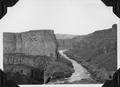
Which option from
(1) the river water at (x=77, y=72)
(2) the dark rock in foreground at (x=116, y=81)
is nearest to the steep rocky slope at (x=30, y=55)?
(1) the river water at (x=77, y=72)

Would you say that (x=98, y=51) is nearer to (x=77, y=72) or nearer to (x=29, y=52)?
(x=77, y=72)

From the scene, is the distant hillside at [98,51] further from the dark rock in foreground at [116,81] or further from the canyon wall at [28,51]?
the dark rock in foreground at [116,81]

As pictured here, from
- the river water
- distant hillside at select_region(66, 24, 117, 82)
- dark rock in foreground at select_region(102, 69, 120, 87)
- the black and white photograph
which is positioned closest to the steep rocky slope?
the black and white photograph

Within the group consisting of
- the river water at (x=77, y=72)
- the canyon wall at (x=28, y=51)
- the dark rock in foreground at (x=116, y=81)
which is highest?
the dark rock in foreground at (x=116, y=81)

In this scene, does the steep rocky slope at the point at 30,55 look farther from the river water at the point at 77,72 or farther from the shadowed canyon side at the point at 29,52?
the river water at the point at 77,72

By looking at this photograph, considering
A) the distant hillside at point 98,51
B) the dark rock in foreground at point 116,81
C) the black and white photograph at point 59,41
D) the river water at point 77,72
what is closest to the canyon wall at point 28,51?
the black and white photograph at point 59,41

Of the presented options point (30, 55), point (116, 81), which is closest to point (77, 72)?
point (30, 55)

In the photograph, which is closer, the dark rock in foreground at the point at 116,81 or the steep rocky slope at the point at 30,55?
the dark rock in foreground at the point at 116,81

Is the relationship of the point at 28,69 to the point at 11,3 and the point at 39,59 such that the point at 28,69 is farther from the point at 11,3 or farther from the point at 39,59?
the point at 11,3

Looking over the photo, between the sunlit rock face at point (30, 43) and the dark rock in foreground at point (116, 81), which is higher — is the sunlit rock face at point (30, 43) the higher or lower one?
the lower one

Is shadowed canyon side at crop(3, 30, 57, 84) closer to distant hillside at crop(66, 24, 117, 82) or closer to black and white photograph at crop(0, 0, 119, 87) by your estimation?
black and white photograph at crop(0, 0, 119, 87)
